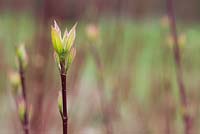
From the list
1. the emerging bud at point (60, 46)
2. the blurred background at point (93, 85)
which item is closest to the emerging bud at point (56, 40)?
the emerging bud at point (60, 46)

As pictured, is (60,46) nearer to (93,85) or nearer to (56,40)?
(56,40)

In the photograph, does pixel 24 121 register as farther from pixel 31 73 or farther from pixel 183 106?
pixel 31 73

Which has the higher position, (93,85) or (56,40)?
(56,40)

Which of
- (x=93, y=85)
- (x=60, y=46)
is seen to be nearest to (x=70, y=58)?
(x=60, y=46)

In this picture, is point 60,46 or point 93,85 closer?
point 60,46

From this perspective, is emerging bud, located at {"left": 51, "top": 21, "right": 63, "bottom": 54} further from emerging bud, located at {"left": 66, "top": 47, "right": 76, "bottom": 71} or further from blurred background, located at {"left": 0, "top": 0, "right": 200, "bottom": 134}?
blurred background, located at {"left": 0, "top": 0, "right": 200, "bottom": 134}

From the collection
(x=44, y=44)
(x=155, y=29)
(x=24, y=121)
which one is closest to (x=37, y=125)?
(x=44, y=44)

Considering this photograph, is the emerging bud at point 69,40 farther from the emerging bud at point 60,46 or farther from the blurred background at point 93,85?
the blurred background at point 93,85

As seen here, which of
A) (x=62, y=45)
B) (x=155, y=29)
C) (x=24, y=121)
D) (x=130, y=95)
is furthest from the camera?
(x=155, y=29)

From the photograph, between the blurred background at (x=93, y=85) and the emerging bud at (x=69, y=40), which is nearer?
the emerging bud at (x=69, y=40)

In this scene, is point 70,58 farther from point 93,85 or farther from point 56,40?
point 93,85

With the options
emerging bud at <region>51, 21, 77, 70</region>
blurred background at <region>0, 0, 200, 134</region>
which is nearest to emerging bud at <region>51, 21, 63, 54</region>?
emerging bud at <region>51, 21, 77, 70</region>
